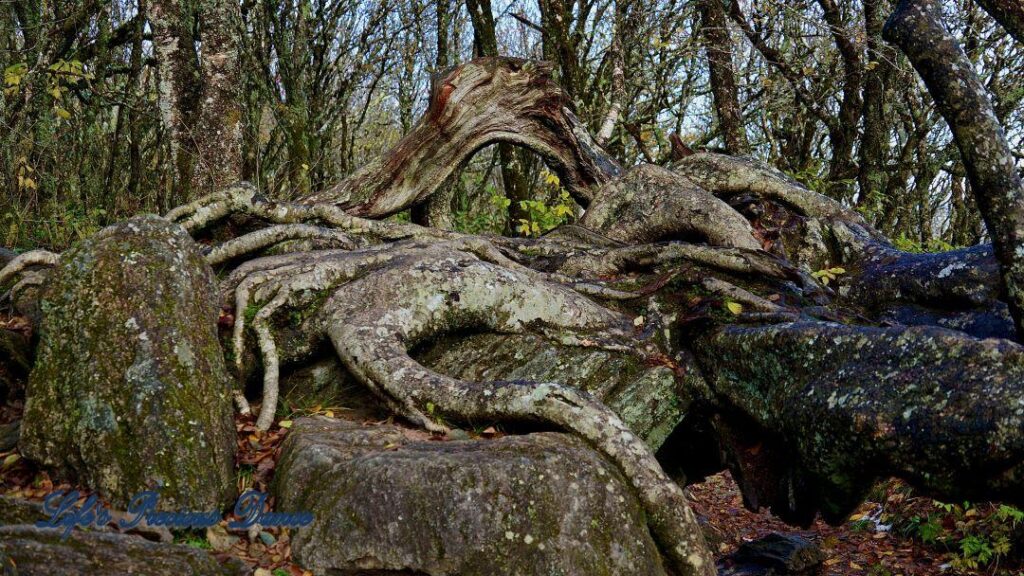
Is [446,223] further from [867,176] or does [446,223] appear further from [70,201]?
[867,176]

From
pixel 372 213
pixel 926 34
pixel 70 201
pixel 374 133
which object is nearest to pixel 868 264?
pixel 926 34

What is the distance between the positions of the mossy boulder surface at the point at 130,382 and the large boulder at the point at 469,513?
1.95 feet

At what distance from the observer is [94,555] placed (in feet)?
11.0

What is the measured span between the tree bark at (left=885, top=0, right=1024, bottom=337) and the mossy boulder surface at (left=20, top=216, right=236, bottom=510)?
5080mm

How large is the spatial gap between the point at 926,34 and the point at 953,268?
2458 mm

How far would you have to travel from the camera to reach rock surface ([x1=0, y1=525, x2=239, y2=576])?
10.3ft

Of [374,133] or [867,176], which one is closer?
[867,176]

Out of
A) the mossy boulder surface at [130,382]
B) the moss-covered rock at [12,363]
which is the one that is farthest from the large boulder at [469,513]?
the moss-covered rock at [12,363]

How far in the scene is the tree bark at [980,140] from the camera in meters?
5.12

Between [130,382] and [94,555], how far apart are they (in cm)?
138

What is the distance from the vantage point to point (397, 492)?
4.19m

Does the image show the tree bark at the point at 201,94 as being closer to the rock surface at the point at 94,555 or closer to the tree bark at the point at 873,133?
the rock surface at the point at 94,555

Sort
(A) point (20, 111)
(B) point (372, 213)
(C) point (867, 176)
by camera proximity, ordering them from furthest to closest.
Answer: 1. (C) point (867, 176)
2. (A) point (20, 111)
3. (B) point (372, 213)

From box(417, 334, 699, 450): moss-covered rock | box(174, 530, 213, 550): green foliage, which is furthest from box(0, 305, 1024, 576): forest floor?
box(417, 334, 699, 450): moss-covered rock
